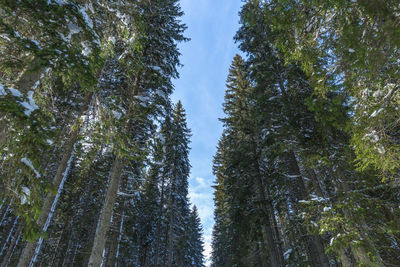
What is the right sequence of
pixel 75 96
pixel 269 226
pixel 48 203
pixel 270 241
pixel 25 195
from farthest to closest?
pixel 75 96
pixel 269 226
pixel 270 241
pixel 48 203
pixel 25 195

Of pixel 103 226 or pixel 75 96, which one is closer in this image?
pixel 103 226

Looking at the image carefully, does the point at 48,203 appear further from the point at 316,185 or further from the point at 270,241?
the point at 270,241

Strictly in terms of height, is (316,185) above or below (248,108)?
below

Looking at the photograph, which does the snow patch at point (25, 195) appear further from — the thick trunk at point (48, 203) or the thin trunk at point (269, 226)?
the thin trunk at point (269, 226)

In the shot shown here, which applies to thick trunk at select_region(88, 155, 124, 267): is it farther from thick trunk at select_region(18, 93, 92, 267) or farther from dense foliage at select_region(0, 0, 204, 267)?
thick trunk at select_region(18, 93, 92, 267)

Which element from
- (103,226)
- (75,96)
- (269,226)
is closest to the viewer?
(103,226)

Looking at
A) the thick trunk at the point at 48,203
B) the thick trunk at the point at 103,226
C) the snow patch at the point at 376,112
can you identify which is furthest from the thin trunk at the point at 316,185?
the thick trunk at the point at 48,203

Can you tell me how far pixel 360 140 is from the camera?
4.70 m

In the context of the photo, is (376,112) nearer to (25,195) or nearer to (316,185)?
(316,185)

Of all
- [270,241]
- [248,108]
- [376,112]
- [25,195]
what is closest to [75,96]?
[25,195]

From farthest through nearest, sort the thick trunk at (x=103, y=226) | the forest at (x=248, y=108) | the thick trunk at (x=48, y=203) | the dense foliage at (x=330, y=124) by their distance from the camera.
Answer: the thick trunk at (x=48, y=203) → the thick trunk at (x=103, y=226) → the dense foliage at (x=330, y=124) → the forest at (x=248, y=108)

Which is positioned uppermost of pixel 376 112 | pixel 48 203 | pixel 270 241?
pixel 376 112

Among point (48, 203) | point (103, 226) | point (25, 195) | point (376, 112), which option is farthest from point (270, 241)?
point (25, 195)

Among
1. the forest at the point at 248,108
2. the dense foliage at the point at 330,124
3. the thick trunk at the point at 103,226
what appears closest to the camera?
the forest at the point at 248,108
